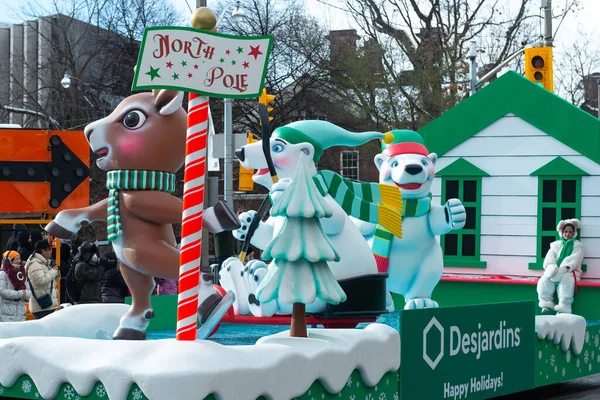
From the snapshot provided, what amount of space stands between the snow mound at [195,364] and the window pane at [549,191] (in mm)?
4817

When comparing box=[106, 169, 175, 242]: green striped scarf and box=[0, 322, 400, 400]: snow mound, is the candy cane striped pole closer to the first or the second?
box=[0, 322, 400, 400]: snow mound

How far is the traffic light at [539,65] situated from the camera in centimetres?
1426

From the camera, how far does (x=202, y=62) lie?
17.9ft

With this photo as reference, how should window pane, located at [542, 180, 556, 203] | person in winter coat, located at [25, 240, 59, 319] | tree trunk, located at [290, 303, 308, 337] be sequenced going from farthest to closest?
person in winter coat, located at [25, 240, 59, 319], window pane, located at [542, 180, 556, 203], tree trunk, located at [290, 303, 308, 337]

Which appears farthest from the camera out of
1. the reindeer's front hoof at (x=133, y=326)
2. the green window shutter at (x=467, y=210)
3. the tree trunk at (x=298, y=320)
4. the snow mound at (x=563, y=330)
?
the green window shutter at (x=467, y=210)

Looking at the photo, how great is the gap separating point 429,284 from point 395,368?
2.44 meters

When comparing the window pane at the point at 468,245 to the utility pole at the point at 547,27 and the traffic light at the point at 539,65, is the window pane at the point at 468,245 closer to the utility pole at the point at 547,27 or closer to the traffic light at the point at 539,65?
the traffic light at the point at 539,65

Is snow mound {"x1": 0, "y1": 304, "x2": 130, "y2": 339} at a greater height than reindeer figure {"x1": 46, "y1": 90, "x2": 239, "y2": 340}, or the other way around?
reindeer figure {"x1": 46, "y1": 90, "x2": 239, "y2": 340}

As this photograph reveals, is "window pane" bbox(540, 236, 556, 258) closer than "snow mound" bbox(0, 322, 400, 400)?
No

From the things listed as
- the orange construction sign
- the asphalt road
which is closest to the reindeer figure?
the asphalt road

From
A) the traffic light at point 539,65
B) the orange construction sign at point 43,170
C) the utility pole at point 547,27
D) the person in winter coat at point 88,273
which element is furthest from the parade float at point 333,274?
the utility pole at point 547,27

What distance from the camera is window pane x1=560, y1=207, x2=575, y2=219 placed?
10.3 meters

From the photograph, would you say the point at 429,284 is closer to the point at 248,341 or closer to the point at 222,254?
the point at 248,341

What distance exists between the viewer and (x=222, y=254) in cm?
1245
